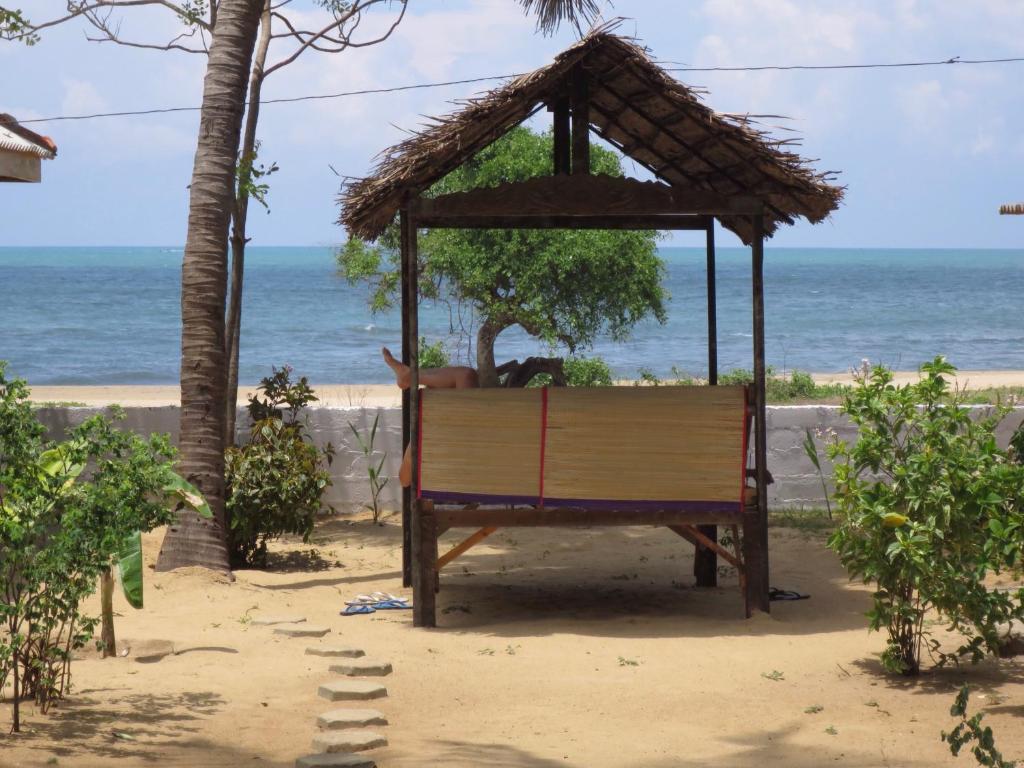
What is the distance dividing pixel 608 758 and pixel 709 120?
13.1 ft

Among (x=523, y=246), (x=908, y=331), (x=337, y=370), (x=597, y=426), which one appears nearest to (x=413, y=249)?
(x=597, y=426)

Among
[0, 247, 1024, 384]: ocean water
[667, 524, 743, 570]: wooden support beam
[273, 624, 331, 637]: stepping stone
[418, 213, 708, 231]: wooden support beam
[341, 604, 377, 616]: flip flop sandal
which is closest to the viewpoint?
[273, 624, 331, 637]: stepping stone

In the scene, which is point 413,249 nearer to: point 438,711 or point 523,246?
point 438,711

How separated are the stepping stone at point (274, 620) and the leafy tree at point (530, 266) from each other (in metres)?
7.35

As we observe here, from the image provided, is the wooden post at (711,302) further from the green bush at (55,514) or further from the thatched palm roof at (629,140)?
the green bush at (55,514)

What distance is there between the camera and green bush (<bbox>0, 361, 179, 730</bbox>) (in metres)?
5.07

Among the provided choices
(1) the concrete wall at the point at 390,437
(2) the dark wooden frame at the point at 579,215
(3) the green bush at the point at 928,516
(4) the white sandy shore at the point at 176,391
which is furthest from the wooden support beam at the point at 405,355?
(4) the white sandy shore at the point at 176,391

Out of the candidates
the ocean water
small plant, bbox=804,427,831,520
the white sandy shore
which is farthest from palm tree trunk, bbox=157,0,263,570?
the ocean water

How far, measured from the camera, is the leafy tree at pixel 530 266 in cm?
1552

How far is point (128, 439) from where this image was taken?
5484mm

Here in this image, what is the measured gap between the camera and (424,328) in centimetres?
5334

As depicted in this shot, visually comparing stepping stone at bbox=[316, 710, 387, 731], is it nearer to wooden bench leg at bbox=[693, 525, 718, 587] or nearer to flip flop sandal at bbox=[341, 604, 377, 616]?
flip flop sandal at bbox=[341, 604, 377, 616]

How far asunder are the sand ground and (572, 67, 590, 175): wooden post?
115 inches

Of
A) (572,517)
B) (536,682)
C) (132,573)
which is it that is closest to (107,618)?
(132,573)
